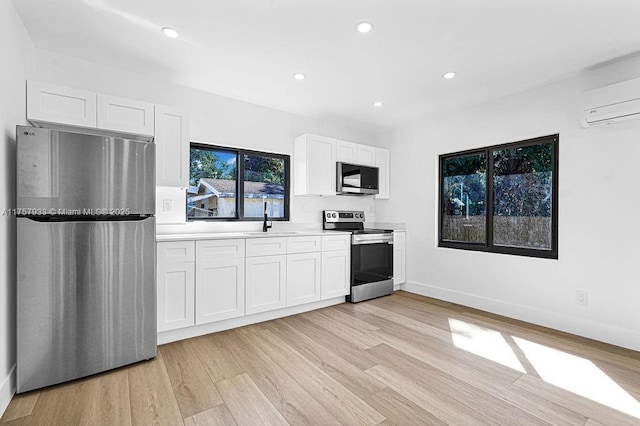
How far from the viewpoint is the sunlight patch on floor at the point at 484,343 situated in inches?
95.0

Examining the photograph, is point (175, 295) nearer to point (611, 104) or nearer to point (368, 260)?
point (368, 260)

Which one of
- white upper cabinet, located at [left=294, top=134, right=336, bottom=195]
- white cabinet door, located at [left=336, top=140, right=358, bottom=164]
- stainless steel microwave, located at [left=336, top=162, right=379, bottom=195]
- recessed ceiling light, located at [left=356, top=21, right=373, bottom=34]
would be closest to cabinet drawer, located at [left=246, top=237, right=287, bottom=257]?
white upper cabinet, located at [left=294, top=134, right=336, bottom=195]

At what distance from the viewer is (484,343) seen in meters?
2.71

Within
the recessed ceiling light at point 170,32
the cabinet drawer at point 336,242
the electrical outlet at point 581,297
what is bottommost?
the electrical outlet at point 581,297

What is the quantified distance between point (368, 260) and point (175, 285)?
2.36 m

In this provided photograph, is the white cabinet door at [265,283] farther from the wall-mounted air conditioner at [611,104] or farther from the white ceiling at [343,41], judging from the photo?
the wall-mounted air conditioner at [611,104]

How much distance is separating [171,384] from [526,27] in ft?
11.5

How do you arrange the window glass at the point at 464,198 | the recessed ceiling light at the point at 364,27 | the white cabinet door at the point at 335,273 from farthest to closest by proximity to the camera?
the window glass at the point at 464,198 → the white cabinet door at the point at 335,273 → the recessed ceiling light at the point at 364,27

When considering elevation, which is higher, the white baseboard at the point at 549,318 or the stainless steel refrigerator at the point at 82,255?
the stainless steel refrigerator at the point at 82,255

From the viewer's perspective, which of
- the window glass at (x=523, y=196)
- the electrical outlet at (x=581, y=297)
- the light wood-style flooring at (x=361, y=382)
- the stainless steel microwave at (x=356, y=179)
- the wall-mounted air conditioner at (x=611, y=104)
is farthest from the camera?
the stainless steel microwave at (x=356, y=179)

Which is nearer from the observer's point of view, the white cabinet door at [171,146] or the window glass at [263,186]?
the white cabinet door at [171,146]

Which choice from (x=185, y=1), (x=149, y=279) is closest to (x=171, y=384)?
(x=149, y=279)

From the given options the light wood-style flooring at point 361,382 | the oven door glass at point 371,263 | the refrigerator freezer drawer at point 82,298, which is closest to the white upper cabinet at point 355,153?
the oven door glass at point 371,263

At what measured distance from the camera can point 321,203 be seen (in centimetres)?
439
